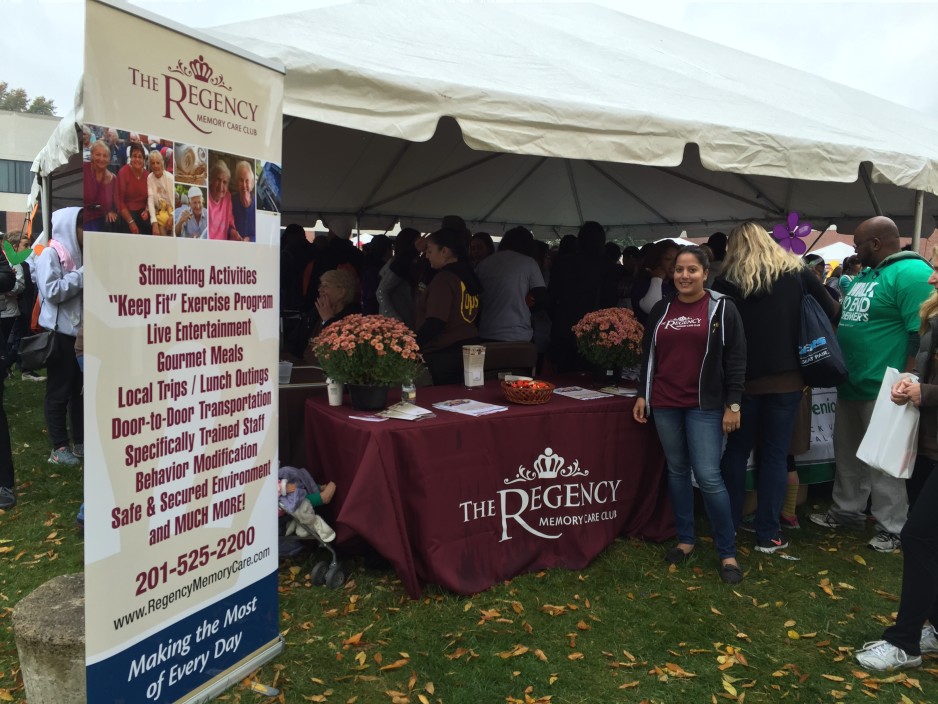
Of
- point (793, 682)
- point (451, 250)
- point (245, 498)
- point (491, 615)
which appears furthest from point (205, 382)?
point (793, 682)

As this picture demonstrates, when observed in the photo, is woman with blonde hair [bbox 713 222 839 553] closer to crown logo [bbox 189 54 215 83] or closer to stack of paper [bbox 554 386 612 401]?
stack of paper [bbox 554 386 612 401]

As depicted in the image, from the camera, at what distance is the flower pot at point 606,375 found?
437 centimetres

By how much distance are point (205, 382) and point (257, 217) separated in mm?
602

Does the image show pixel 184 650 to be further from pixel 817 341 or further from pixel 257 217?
pixel 817 341

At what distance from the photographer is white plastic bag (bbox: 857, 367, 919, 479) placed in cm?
272

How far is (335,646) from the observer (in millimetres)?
2873

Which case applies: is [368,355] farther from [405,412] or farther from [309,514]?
[309,514]

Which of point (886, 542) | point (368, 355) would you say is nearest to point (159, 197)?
point (368, 355)

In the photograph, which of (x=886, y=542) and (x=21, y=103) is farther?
(x=21, y=103)

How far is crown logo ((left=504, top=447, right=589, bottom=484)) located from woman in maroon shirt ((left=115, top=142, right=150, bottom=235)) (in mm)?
2149

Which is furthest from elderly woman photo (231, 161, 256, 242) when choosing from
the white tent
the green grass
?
the green grass

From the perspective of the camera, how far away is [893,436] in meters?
2.76

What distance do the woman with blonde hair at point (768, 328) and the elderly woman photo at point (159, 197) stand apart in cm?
270

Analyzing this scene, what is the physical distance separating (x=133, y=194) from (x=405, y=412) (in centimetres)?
172
